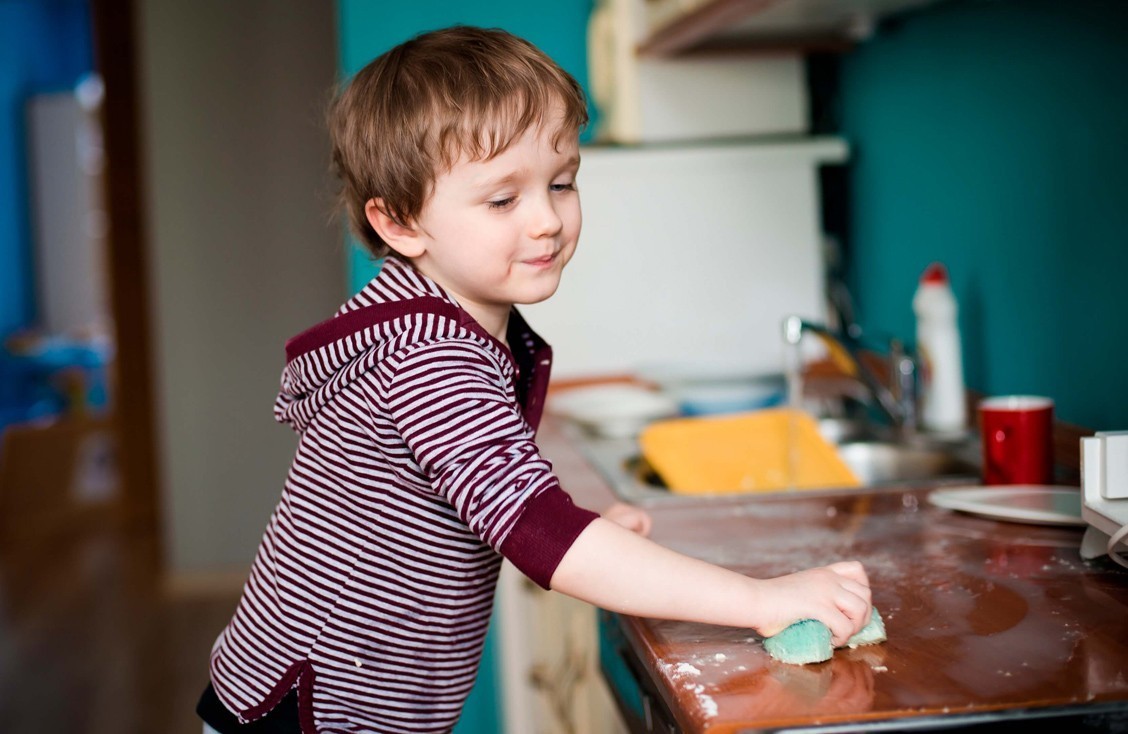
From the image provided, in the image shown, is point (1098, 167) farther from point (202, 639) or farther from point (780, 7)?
point (202, 639)

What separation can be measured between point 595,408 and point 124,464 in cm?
407

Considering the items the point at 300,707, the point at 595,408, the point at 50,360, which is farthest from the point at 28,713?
the point at 50,360

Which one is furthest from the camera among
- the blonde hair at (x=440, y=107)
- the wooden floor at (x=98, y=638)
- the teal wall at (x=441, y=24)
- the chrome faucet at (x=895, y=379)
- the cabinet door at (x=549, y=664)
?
the wooden floor at (x=98, y=638)

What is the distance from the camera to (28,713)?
3.22m

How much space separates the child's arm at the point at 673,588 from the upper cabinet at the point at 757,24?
98 centimetres

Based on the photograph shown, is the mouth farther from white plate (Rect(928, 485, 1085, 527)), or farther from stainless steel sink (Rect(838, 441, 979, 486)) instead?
stainless steel sink (Rect(838, 441, 979, 486))

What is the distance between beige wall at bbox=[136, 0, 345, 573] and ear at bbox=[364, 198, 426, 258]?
11.0 ft

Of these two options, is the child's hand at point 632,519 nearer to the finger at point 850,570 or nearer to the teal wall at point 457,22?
the finger at point 850,570

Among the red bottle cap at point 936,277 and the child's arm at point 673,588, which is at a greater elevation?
the red bottle cap at point 936,277

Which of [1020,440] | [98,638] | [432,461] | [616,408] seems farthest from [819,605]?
[98,638]

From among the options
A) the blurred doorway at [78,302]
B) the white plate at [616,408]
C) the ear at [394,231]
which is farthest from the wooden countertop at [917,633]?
the blurred doorway at [78,302]

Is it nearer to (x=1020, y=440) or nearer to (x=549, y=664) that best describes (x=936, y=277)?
(x=1020, y=440)

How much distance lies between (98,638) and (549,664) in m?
2.60

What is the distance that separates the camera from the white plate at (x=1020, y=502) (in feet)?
4.11
